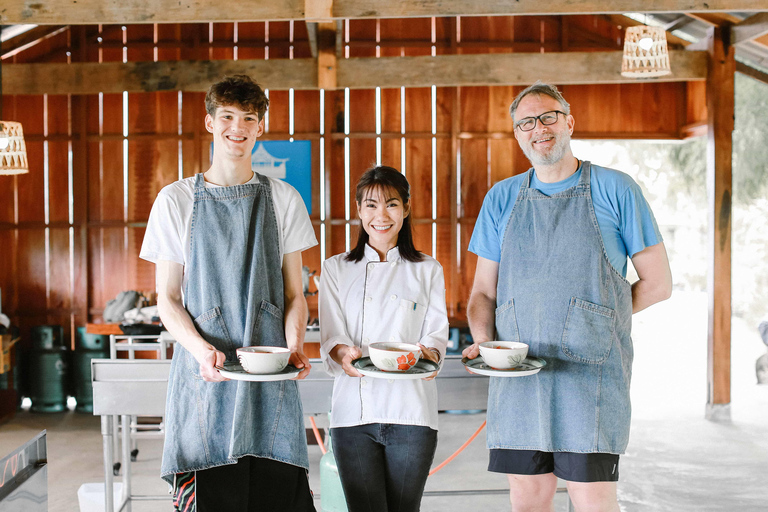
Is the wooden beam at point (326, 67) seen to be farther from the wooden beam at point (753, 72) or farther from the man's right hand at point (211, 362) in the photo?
the man's right hand at point (211, 362)

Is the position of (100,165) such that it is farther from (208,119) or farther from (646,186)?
(646,186)

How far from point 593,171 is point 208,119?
3.87 feet

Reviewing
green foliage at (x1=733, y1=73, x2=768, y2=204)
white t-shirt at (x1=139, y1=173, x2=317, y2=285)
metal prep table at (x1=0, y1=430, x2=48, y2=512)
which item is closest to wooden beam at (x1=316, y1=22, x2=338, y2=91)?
white t-shirt at (x1=139, y1=173, x2=317, y2=285)

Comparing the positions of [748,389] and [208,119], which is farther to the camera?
[748,389]

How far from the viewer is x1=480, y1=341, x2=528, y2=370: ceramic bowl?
74.4 inches

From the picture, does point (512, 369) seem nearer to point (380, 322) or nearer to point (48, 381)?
point (380, 322)

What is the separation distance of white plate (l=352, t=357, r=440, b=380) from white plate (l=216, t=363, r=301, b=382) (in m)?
0.20

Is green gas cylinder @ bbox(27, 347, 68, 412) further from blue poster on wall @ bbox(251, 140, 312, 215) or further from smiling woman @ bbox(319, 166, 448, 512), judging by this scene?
smiling woman @ bbox(319, 166, 448, 512)

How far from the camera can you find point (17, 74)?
657 cm

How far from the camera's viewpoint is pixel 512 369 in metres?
1.91

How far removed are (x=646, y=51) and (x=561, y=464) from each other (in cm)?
410

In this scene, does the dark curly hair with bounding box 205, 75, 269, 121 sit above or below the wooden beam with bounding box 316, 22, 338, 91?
below

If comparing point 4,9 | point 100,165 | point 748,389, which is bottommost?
point 748,389

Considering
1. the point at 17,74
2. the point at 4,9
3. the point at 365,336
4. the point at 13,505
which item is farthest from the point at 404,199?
the point at 17,74
